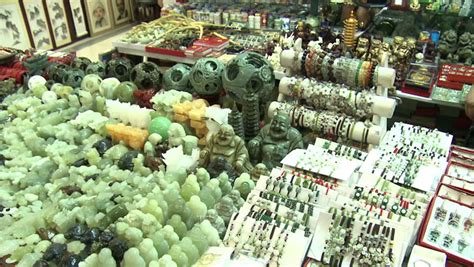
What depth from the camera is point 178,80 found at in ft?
8.89

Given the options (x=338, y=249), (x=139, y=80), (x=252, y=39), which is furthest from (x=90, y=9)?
(x=338, y=249)

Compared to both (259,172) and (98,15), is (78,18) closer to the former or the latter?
(98,15)

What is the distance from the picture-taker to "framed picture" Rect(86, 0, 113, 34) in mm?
6082

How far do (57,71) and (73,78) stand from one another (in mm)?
203

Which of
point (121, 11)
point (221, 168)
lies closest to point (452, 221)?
point (221, 168)

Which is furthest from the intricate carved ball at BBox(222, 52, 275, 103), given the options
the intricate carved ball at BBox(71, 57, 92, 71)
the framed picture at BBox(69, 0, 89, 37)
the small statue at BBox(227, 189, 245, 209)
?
the framed picture at BBox(69, 0, 89, 37)

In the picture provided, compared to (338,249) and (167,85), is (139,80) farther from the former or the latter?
(338,249)

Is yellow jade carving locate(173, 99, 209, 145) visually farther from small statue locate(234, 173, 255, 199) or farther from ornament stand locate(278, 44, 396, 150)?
ornament stand locate(278, 44, 396, 150)

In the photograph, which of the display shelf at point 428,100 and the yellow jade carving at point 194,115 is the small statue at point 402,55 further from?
the yellow jade carving at point 194,115

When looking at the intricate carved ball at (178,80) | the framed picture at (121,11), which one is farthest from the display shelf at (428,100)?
the framed picture at (121,11)

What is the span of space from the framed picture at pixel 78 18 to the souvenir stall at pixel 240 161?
2.54m

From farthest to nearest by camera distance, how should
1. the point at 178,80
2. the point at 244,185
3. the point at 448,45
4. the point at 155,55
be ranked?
the point at 155,55 < the point at 448,45 < the point at 178,80 < the point at 244,185

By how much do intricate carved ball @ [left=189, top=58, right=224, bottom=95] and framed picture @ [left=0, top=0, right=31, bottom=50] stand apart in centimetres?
329

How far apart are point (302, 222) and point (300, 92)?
3.12 feet
